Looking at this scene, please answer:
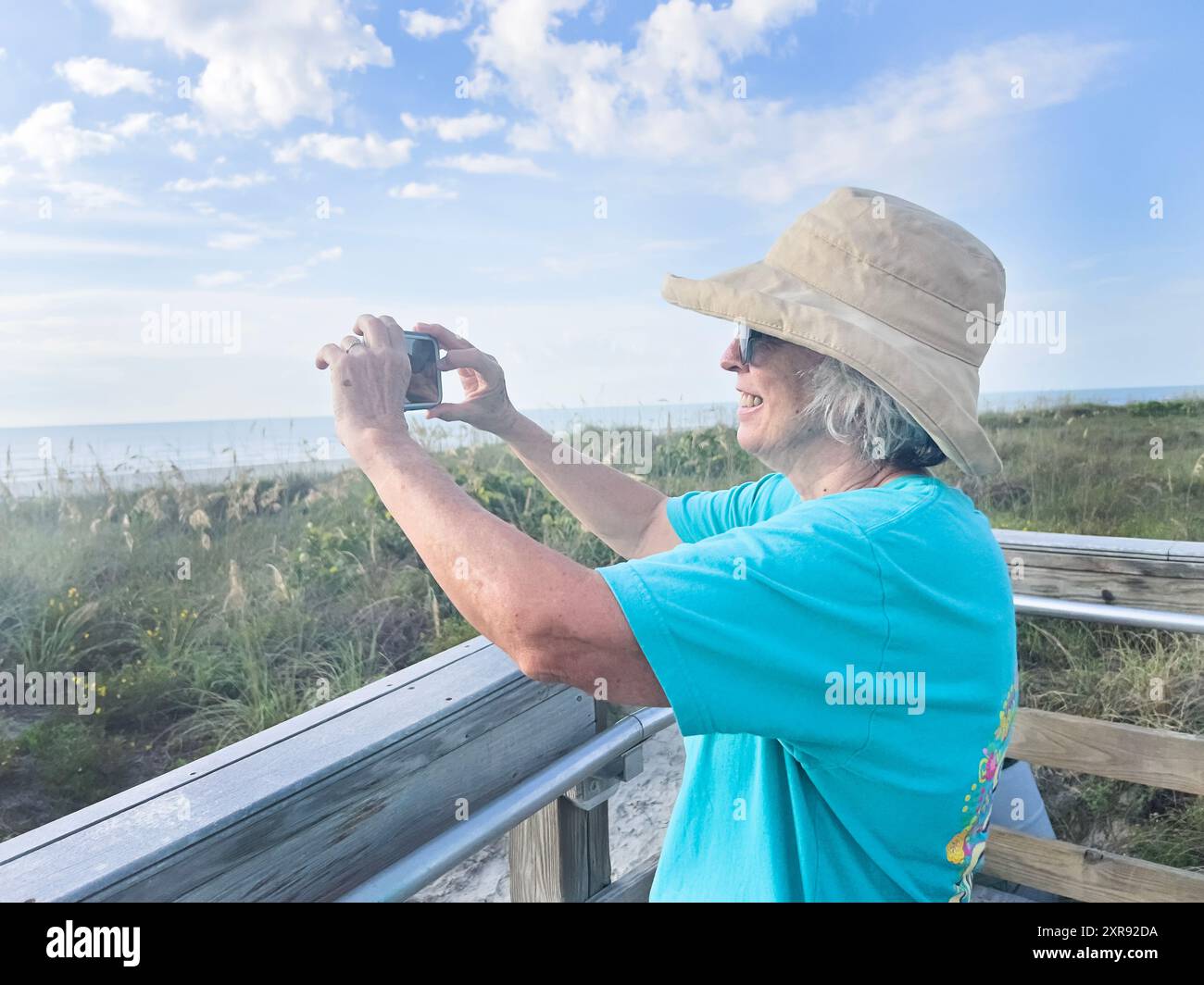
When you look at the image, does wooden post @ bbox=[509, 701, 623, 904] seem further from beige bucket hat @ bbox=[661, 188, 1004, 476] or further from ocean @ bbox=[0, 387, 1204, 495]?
ocean @ bbox=[0, 387, 1204, 495]

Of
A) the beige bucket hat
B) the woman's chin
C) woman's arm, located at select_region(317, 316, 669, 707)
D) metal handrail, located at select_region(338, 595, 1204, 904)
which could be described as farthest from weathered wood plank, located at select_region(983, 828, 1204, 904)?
woman's arm, located at select_region(317, 316, 669, 707)

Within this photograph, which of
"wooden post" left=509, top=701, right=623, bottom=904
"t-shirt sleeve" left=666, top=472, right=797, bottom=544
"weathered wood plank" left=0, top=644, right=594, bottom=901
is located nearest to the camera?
"weathered wood plank" left=0, top=644, right=594, bottom=901

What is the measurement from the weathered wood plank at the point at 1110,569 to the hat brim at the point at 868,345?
1.52m

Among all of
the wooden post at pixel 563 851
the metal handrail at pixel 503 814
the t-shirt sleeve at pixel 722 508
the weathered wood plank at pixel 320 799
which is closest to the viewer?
the weathered wood plank at pixel 320 799

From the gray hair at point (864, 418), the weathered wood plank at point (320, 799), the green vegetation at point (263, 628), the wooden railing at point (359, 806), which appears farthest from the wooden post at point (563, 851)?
the green vegetation at point (263, 628)

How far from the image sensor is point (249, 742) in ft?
3.45

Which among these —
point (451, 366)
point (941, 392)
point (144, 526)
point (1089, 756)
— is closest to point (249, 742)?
point (451, 366)

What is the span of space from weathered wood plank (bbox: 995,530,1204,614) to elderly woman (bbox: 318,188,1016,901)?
1.50 m

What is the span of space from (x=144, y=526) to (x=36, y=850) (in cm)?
261

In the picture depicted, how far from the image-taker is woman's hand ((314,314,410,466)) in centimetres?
114

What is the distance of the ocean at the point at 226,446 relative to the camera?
3.44 metres

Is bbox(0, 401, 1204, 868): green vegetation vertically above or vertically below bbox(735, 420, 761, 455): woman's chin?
below

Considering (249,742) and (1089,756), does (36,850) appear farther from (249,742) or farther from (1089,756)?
(1089,756)

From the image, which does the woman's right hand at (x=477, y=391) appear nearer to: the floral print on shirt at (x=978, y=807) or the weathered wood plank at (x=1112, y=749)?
the floral print on shirt at (x=978, y=807)
